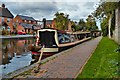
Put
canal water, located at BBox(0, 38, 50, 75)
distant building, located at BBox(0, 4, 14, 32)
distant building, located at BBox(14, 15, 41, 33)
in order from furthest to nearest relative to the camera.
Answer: distant building, located at BBox(14, 15, 41, 33) < distant building, located at BBox(0, 4, 14, 32) < canal water, located at BBox(0, 38, 50, 75)

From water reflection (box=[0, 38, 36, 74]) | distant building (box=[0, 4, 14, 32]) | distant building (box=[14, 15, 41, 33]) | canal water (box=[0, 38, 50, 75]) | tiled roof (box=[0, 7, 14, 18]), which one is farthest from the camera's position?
distant building (box=[14, 15, 41, 33])

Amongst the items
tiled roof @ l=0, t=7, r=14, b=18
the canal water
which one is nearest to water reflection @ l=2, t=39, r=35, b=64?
the canal water

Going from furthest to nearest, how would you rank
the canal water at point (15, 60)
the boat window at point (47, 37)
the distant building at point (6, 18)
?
the distant building at point (6, 18), the boat window at point (47, 37), the canal water at point (15, 60)

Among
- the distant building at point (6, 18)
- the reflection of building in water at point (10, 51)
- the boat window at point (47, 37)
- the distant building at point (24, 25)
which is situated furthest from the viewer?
the distant building at point (24, 25)

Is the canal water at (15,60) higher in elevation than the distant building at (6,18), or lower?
lower

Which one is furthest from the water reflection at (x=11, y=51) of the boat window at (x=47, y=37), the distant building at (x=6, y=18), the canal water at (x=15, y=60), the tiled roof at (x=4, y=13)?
the tiled roof at (x=4, y=13)

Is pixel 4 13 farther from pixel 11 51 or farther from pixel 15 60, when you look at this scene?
pixel 15 60

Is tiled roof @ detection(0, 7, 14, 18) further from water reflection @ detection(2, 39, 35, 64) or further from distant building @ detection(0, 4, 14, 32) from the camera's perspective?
water reflection @ detection(2, 39, 35, 64)

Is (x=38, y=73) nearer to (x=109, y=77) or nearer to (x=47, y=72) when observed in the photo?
(x=47, y=72)

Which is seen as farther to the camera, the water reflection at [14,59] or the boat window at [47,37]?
the boat window at [47,37]

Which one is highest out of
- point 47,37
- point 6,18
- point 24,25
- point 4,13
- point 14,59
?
point 4,13

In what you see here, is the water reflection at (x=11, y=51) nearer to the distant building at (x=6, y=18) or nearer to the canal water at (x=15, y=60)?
the canal water at (x=15, y=60)

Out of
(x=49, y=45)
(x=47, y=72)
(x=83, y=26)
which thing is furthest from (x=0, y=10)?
(x=47, y=72)

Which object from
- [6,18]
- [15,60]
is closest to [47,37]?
[15,60]
